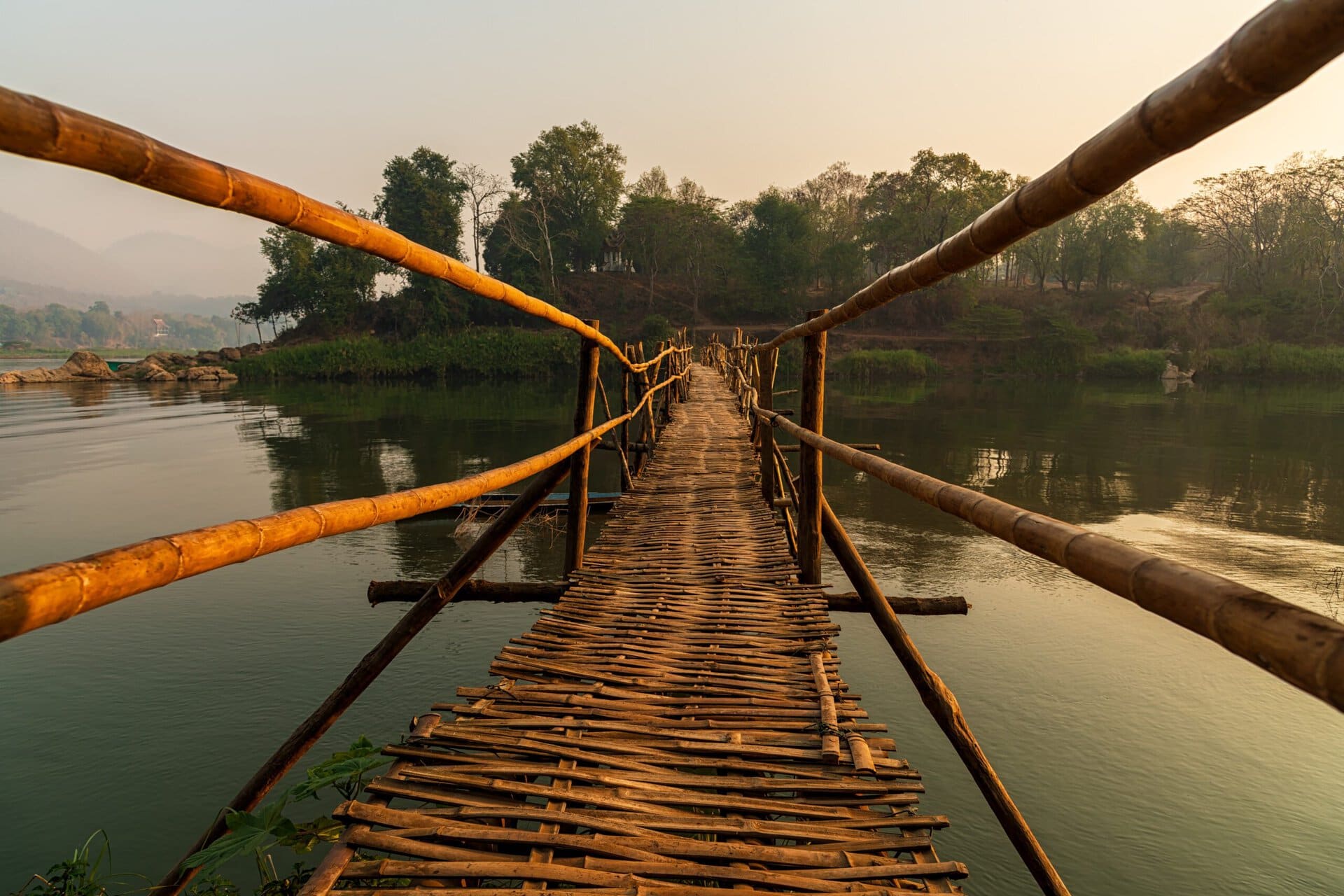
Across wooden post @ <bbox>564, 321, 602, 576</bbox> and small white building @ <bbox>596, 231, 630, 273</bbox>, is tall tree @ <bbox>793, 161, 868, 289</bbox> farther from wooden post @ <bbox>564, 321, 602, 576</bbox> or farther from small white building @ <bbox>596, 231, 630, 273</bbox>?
wooden post @ <bbox>564, 321, 602, 576</bbox>

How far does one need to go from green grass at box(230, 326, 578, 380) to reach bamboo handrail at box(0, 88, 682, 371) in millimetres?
37478

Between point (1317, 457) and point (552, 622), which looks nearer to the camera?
point (552, 622)

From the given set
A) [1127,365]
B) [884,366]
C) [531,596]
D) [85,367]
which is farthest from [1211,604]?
[85,367]

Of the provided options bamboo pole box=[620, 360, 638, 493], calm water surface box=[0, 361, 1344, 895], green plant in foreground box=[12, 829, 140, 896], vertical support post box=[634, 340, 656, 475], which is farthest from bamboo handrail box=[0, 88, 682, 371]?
vertical support post box=[634, 340, 656, 475]

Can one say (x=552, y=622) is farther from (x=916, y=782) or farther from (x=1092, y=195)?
(x=1092, y=195)

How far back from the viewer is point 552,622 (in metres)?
3.00

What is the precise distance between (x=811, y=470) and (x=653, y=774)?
224cm

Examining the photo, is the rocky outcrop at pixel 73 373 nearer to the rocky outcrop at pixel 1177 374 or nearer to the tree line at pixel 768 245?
the tree line at pixel 768 245

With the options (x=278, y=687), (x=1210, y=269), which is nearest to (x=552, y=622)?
(x=278, y=687)

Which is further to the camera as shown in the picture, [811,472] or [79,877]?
[811,472]

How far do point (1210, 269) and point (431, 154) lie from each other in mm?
69004

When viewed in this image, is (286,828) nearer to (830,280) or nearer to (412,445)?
(412,445)

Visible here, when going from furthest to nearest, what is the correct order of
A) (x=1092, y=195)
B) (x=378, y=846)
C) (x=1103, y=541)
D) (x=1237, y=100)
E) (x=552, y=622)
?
(x=552, y=622)
(x=378, y=846)
(x=1092, y=195)
(x=1103, y=541)
(x=1237, y=100)

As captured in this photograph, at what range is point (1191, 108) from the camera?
0.91 metres
